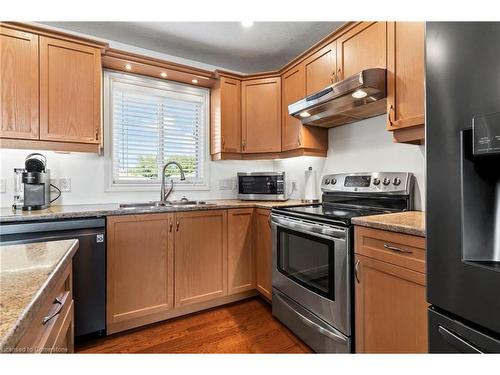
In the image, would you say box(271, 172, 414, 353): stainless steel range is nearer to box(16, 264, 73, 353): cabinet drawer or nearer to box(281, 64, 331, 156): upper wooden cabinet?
box(281, 64, 331, 156): upper wooden cabinet

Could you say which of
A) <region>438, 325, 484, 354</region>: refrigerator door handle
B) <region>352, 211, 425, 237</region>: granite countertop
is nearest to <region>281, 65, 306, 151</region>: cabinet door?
<region>352, 211, 425, 237</region>: granite countertop

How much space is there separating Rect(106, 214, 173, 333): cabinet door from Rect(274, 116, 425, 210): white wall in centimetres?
155

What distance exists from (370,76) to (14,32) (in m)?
2.45

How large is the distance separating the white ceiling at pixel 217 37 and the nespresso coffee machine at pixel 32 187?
128 cm

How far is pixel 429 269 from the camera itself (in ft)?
2.96

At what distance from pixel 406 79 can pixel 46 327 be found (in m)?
1.96

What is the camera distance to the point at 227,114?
8.65ft

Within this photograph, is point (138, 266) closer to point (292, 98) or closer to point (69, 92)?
point (69, 92)

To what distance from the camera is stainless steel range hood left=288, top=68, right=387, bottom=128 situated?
1.57 meters

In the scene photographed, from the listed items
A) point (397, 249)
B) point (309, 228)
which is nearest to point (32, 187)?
point (309, 228)

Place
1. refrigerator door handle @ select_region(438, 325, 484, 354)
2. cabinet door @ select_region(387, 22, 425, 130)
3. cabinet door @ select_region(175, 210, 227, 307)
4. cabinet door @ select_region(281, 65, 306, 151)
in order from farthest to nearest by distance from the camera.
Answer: cabinet door @ select_region(281, 65, 306, 151), cabinet door @ select_region(175, 210, 227, 307), cabinet door @ select_region(387, 22, 425, 130), refrigerator door handle @ select_region(438, 325, 484, 354)
